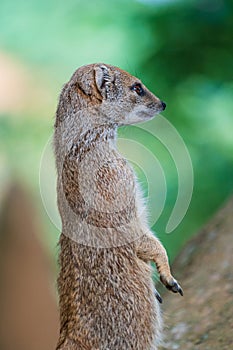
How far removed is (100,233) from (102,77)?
411 mm

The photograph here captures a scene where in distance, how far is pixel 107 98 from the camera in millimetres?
2053

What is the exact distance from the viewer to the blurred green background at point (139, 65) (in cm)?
441

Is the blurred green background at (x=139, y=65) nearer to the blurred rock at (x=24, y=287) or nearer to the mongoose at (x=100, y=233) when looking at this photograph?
the blurred rock at (x=24, y=287)

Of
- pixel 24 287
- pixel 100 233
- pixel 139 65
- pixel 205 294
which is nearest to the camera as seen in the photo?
pixel 100 233

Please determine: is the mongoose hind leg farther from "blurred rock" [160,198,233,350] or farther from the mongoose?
"blurred rock" [160,198,233,350]

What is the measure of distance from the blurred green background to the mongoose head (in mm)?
2178

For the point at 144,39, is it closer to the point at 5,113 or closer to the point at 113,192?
the point at 5,113

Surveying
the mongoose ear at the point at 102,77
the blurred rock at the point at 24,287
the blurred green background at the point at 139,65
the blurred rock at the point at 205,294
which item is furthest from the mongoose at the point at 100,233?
the blurred green background at the point at 139,65

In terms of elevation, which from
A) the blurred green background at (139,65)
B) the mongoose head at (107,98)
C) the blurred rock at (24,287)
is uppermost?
the blurred green background at (139,65)

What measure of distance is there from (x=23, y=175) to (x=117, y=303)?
7.81 ft

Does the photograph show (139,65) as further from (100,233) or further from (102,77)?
(100,233)

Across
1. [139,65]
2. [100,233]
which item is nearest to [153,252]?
[100,233]

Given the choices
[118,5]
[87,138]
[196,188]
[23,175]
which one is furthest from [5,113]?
[87,138]

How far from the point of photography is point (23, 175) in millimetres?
4305
